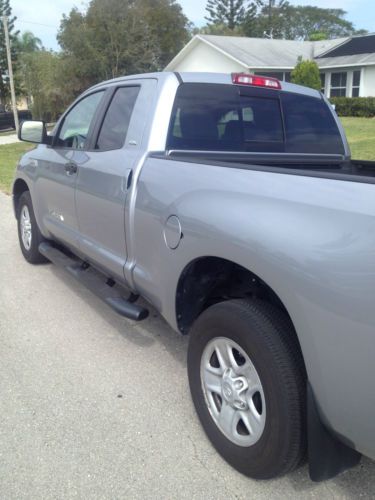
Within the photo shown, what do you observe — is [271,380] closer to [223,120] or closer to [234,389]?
[234,389]

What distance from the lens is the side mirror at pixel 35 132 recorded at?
482cm

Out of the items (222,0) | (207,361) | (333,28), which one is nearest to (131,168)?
(207,361)

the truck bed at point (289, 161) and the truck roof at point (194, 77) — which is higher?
the truck roof at point (194, 77)

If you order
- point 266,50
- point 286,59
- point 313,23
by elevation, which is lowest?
point 286,59

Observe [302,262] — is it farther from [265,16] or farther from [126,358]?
[265,16]

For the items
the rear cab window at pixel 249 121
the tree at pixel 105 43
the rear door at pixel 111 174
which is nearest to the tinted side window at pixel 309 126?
the rear cab window at pixel 249 121

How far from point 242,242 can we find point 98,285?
6.75ft

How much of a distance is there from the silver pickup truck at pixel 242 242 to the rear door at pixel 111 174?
2 cm

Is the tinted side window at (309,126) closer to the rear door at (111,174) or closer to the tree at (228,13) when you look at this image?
the rear door at (111,174)

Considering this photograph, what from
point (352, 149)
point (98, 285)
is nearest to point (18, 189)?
point (98, 285)

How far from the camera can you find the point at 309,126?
13.4ft

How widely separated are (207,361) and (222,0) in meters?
66.8

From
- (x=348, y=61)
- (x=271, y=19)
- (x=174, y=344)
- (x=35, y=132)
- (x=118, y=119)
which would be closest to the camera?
(x=118, y=119)

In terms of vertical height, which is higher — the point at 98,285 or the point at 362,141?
the point at 98,285
